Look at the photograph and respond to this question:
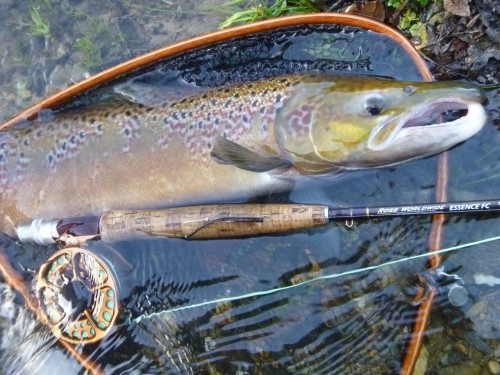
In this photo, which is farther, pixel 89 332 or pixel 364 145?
Answer: pixel 89 332

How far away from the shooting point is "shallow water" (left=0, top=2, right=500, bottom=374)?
2.77 metres

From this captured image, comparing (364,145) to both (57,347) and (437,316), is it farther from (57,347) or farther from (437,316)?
(57,347)

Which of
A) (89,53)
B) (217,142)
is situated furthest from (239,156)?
(89,53)

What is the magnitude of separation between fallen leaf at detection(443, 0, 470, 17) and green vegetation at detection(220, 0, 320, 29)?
0.75 metres

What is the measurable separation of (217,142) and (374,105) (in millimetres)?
745

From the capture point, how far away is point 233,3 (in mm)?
3688

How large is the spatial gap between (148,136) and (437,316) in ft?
5.59

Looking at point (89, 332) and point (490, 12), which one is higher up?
point (490, 12)

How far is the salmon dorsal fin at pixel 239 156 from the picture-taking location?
8.86 ft

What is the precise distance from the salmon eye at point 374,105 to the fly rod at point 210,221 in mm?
441

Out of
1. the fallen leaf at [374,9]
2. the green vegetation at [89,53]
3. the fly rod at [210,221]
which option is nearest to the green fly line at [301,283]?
the fly rod at [210,221]

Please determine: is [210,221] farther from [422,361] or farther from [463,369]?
[463,369]

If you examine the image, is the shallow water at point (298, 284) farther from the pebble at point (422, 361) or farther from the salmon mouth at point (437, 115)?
the salmon mouth at point (437, 115)

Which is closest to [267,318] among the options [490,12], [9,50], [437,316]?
[437,316]
